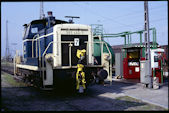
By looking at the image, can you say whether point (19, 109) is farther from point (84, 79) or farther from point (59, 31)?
point (59, 31)

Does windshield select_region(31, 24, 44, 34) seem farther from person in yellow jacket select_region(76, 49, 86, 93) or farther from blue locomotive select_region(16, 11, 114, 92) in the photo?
person in yellow jacket select_region(76, 49, 86, 93)

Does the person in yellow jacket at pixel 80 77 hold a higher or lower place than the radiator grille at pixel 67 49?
lower

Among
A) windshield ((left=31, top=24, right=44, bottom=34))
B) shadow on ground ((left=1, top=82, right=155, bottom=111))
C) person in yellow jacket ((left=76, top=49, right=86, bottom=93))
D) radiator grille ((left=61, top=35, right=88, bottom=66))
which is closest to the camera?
shadow on ground ((left=1, top=82, right=155, bottom=111))

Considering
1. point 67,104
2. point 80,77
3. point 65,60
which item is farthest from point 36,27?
point 67,104

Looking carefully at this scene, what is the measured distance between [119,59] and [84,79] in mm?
6671

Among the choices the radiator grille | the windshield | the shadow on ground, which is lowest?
the shadow on ground

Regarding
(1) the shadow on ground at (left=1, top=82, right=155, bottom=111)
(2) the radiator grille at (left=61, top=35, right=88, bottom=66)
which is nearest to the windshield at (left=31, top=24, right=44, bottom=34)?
(2) the radiator grille at (left=61, top=35, right=88, bottom=66)

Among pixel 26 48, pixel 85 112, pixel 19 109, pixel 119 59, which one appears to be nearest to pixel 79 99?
pixel 85 112

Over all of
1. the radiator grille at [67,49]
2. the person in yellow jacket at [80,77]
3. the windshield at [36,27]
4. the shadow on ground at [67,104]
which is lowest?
the shadow on ground at [67,104]

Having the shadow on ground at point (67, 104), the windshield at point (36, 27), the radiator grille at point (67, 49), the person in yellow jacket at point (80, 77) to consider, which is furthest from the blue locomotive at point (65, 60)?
the windshield at point (36, 27)

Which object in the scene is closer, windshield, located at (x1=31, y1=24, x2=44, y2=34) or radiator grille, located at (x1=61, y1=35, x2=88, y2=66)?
radiator grille, located at (x1=61, y1=35, x2=88, y2=66)

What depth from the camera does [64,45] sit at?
273 inches

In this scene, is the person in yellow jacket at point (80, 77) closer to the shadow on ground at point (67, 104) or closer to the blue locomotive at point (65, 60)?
the blue locomotive at point (65, 60)

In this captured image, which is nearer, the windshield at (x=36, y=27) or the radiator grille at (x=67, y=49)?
the radiator grille at (x=67, y=49)
